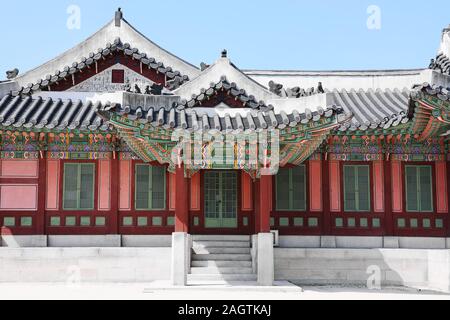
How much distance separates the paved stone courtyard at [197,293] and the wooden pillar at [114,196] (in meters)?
2.71

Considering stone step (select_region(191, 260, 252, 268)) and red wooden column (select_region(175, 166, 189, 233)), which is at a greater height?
red wooden column (select_region(175, 166, 189, 233))

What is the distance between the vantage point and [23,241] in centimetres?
1986

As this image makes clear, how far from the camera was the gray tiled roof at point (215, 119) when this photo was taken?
15828 mm

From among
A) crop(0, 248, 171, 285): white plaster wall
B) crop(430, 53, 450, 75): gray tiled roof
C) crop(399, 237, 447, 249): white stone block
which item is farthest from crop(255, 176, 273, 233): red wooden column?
crop(430, 53, 450, 75): gray tiled roof

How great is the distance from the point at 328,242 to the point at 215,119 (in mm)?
5881

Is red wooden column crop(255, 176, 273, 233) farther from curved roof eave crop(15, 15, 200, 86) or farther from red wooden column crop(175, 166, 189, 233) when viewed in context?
curved roof eave crop(15, 15, 200, 86)

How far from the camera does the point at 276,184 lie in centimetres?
2036

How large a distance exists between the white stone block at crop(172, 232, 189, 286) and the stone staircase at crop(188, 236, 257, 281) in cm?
121

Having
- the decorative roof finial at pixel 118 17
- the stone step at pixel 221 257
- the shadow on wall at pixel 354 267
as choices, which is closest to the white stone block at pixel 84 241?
the stone step at pixel 221 257

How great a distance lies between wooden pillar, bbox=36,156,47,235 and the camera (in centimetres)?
1994

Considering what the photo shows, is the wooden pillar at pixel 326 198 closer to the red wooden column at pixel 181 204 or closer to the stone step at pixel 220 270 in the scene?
the stone step at pixel 220 270

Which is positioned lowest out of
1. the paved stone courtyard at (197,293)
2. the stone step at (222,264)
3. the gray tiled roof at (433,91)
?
the paved stone courtyard at (197,293)
